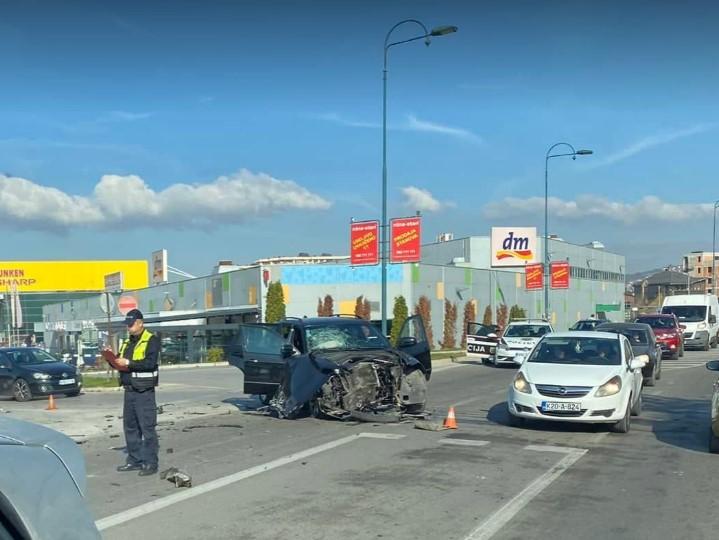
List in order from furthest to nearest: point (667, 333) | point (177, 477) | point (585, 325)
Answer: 1. point (585, 325)
2. point (667, 333)
3. point (177, 477)

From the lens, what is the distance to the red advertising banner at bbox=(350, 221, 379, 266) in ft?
97.2

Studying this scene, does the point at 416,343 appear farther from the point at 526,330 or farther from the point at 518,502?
the point at 526,330

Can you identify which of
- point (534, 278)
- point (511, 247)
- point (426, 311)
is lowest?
point (426, 311)

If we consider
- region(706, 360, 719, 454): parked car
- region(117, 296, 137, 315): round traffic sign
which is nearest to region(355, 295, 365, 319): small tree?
region(117, 296, 137, 315): round traffic sign

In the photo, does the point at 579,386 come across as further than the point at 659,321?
No

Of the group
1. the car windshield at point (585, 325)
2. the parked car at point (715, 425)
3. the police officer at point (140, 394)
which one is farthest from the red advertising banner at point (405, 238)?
the police officer at point (140, 394)

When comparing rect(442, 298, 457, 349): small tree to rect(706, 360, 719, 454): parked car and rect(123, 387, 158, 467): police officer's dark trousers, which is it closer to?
rect(706, 360, 719, 454): parked car

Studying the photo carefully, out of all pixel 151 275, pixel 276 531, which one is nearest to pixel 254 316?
pixel 276 531

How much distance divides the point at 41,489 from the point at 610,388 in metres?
10.3

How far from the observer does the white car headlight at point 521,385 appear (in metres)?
11.8

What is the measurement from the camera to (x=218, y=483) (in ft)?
27.7

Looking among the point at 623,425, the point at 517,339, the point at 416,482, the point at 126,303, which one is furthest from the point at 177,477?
the point at 517,339

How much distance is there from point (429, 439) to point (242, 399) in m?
8.27

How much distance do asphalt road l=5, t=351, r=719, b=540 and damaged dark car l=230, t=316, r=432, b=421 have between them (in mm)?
448
